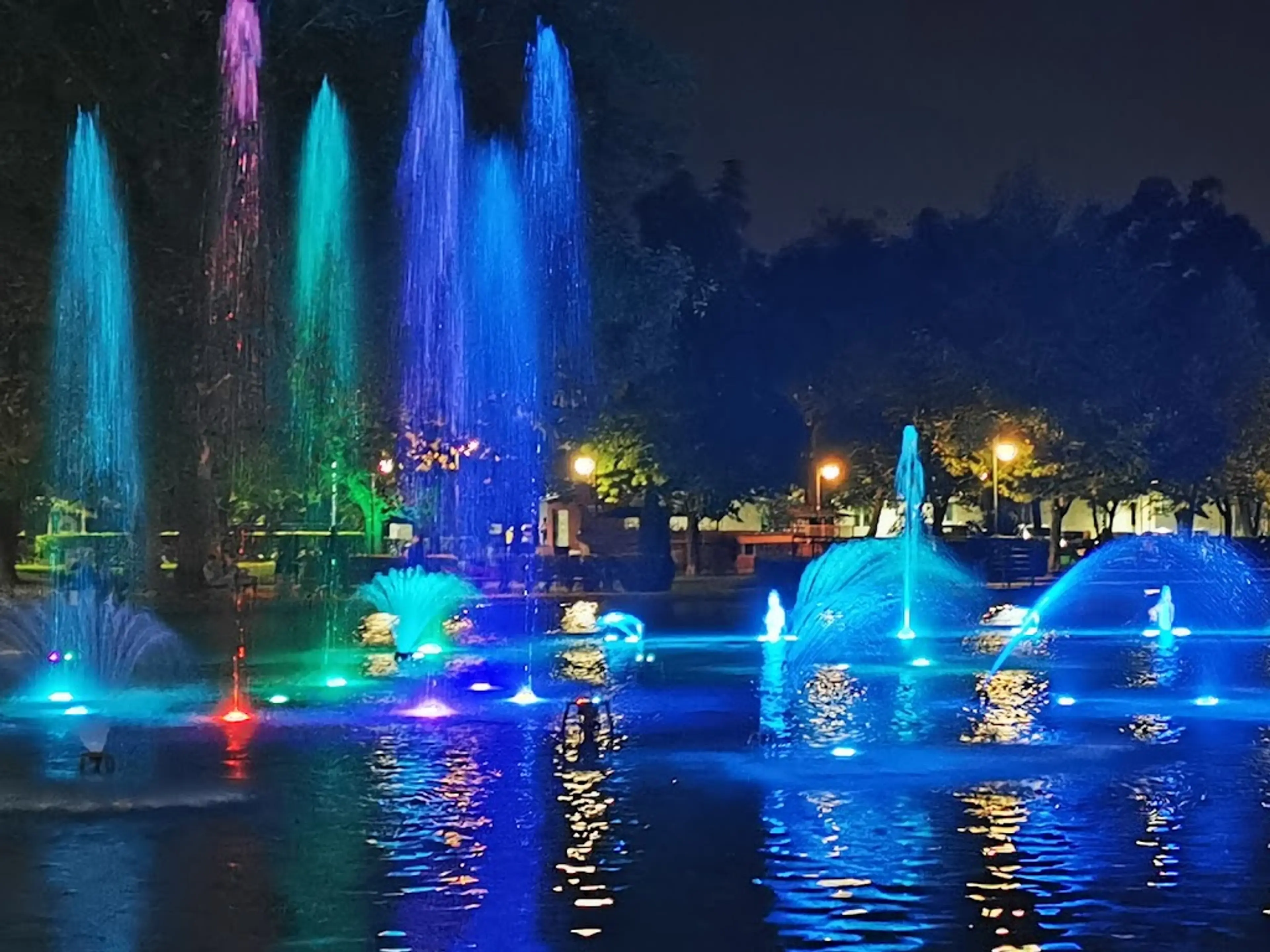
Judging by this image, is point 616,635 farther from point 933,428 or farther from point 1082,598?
point 933,428

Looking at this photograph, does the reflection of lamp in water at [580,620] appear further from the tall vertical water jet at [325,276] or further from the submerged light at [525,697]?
the submerged light at [525,697]

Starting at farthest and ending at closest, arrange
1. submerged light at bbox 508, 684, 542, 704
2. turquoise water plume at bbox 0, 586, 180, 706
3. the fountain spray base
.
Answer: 1. turquoise water plume at bbox 0, 586, 180, 706
2. submerged light at bbox 508, 684, 542, 704
3. the fountain spray base

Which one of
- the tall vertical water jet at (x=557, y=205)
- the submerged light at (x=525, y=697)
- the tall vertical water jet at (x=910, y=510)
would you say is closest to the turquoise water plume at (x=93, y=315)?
the tall vertical water jet at (x=557, y=205)

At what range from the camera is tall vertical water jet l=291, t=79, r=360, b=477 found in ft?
104

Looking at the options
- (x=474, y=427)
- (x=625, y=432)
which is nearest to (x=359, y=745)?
(x=474, y=427)

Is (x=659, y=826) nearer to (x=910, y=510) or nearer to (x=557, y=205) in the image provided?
(x=557, y=205)

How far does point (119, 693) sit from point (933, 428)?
40373 millimetres

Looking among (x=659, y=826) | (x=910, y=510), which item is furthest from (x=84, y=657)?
(x=910, y=510)

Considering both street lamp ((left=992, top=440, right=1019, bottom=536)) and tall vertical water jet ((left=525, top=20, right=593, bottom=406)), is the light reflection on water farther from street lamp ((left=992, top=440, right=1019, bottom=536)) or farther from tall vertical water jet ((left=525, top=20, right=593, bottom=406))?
street lamp ((left=992, top=440, right=1019, bottom=536))

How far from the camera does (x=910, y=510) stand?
1582 inches

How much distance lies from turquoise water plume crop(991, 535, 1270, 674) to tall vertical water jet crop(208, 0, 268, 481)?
517 inches

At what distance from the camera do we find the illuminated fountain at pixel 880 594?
29.0m

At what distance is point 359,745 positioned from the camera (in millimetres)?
15836

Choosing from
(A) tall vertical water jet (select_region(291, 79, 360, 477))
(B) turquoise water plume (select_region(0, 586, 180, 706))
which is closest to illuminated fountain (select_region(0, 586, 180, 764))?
(B) turquoise water plume (select_region(0, 586, 180, 706))
